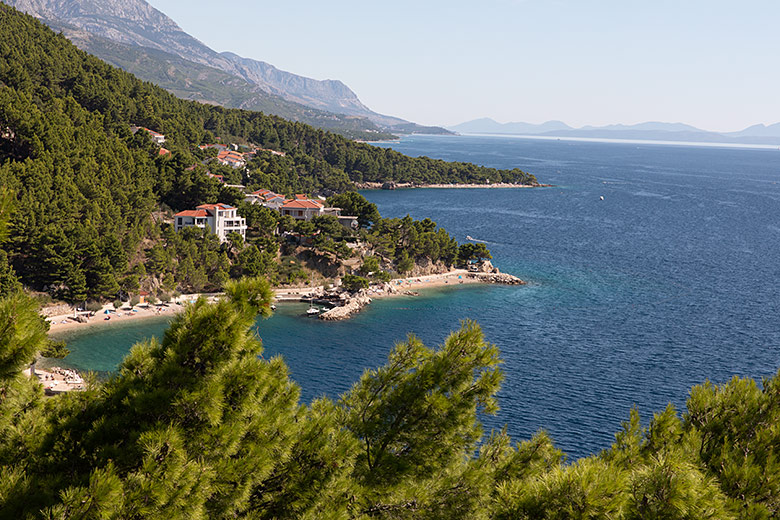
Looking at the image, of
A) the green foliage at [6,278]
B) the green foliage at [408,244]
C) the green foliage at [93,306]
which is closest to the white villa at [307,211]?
the green foliage at [408,244]

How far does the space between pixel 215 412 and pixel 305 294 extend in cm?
4294

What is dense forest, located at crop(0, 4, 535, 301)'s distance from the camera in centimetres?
3959

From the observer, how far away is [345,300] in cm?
4709

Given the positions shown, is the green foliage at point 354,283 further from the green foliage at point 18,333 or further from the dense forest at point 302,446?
the green foliage at point 18,333

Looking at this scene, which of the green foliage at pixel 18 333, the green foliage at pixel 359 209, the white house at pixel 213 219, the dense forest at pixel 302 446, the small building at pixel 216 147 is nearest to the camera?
the green foliage at pixel 18 333

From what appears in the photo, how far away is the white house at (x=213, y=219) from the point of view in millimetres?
50938

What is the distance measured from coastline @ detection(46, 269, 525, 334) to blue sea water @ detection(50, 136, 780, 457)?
1332 mm

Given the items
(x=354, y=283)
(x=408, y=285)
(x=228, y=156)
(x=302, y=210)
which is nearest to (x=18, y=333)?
(x=354, y=283)

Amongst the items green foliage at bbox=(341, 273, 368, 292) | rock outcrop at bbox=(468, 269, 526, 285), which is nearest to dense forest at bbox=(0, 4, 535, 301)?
green foliage at bbox=(341, 273, 368, 292)

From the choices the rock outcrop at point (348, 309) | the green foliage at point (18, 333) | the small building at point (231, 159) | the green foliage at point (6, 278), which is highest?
the small building at point (231, 159)

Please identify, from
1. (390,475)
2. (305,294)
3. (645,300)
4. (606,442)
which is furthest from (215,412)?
(645,300)

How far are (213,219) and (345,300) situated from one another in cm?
1465

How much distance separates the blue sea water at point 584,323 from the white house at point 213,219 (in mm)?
11932

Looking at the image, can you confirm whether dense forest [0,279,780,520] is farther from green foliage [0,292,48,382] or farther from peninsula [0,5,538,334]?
peninsula [0,5,538,334]
